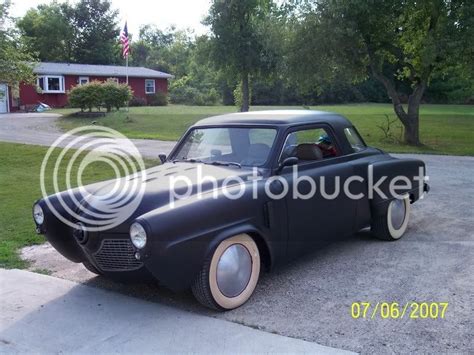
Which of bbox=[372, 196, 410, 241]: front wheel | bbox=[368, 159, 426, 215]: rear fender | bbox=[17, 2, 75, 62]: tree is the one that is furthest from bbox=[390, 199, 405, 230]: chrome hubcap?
bbox=[17, 2, 75, 62]: tree

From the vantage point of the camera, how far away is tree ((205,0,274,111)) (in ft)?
76.4

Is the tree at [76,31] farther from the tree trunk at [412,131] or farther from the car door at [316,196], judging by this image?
the car door at [316,196]

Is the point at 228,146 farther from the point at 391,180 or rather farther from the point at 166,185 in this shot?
the point at 391,180

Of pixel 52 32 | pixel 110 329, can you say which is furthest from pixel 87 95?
pixel 52 32

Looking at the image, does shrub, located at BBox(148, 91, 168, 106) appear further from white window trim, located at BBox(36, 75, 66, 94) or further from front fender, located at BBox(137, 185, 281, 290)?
front fender, located at BBox(137, 185, 281, 290)

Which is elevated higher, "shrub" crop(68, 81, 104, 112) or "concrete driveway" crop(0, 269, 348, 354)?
"shrub" crop(68, 81, 104, 112)

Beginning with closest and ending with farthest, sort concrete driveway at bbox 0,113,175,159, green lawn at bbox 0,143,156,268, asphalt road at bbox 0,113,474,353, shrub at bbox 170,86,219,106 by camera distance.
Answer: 1. asphalt road at bbox 0,113,474,353
2. green lawn at bbox 0,143,156,268
3. concrete driveway at bbox 0,113,175,159
4. shrub at bbox 170,86,219,106

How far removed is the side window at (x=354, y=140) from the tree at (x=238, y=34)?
18.1 meters

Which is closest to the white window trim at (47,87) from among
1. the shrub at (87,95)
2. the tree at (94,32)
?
the shrub at (87,95)

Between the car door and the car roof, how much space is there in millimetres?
99

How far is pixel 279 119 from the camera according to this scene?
4980 mm

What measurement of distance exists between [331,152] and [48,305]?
3100mm

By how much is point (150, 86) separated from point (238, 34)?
73.1 feet

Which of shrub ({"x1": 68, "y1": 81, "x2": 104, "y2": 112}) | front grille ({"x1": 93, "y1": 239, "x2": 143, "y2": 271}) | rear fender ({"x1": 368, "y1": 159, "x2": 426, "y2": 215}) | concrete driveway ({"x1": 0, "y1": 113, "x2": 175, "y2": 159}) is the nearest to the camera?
front grille ({"x1": 93, "y1": 239, "x2": 143, "y2": 271})
